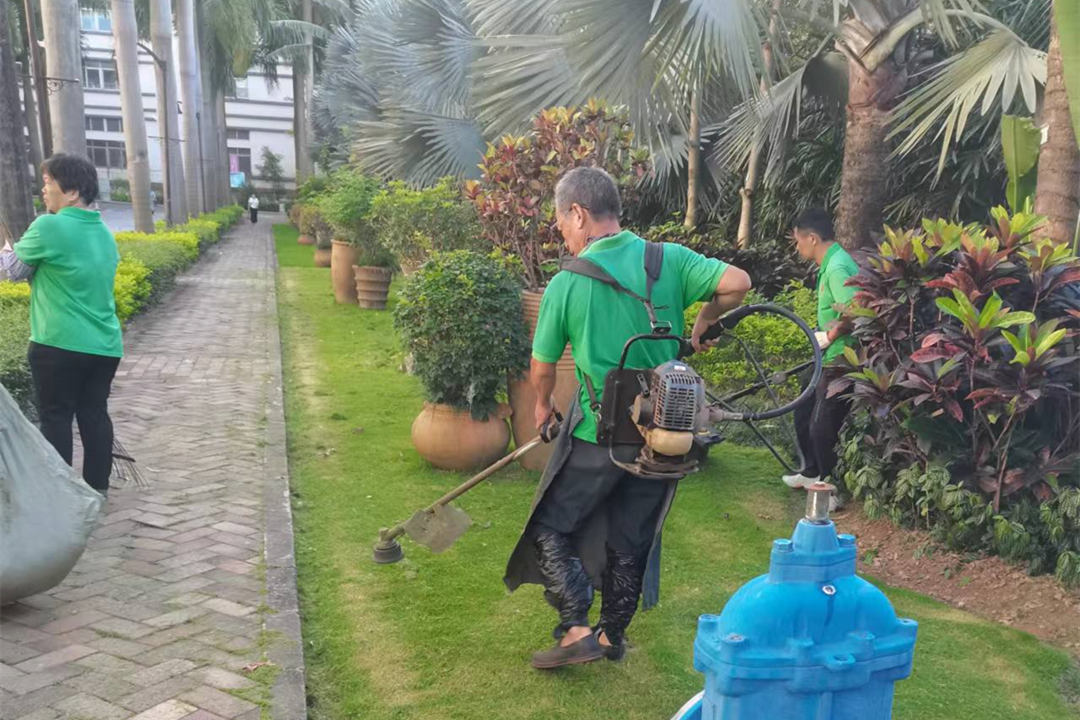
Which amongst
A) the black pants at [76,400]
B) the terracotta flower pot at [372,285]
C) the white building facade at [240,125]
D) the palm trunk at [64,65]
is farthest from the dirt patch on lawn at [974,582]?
the white building facade at [240,125]

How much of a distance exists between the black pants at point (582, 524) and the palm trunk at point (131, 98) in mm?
14549

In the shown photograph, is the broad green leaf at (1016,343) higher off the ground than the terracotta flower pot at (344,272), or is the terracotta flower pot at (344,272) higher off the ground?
the broad green leaf at (1016,343)

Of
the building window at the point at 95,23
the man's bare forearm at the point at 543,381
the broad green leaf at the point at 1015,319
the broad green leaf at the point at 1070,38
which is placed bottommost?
the man's bare forearm at the point at 543,381

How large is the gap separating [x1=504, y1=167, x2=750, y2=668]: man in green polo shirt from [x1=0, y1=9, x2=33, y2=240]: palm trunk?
21.1 ft

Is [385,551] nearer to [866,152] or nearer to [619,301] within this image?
[619,301]

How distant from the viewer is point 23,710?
9.57 feet

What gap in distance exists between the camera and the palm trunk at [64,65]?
33.3 feet

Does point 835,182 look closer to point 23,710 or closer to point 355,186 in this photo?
point 355,186

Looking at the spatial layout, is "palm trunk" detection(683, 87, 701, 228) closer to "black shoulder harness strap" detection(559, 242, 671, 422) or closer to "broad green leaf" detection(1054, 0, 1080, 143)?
"broad green leaf" detection(1054, 0, 1080, 143)

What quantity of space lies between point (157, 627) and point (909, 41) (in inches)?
264

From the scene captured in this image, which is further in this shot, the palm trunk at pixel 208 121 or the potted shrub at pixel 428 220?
the palm trunk at pixel 208 121

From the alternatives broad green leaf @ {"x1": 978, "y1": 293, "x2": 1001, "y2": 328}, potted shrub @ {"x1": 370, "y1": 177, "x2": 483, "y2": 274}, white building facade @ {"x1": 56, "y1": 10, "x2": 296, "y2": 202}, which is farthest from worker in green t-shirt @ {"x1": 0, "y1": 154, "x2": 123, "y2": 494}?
white building facade @ {"x1": 56, "y1": 10, "x2": 296, "y2": 202}

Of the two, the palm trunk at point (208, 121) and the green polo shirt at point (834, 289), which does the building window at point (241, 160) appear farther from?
the green polo shirt at point (834, 289)

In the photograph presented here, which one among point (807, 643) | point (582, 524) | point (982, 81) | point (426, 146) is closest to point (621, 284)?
point (582, 524)
